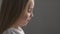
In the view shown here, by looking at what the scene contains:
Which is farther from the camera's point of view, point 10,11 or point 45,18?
point 45,18

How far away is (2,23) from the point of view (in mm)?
911

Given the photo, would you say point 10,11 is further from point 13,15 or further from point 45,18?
point 45,18

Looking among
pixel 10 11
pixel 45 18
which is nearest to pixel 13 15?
pixel 10 11

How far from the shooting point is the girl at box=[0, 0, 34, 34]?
869 mm

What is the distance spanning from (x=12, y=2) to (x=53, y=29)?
0.67 meters

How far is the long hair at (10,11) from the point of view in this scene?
87 centimetres

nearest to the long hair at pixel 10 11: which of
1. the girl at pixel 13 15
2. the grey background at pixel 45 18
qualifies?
the girl at pixel 13 15

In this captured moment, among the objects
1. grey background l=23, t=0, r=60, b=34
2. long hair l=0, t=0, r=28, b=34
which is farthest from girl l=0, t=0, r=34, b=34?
grey background l=23, t=0, r=60, b=34

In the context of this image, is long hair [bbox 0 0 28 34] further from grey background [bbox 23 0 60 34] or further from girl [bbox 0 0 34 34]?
grey background [bbox 23 0 60 34]

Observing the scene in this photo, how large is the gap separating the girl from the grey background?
523 mm

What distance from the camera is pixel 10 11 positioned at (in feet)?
2.88

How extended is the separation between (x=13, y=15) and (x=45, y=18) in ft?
1.96

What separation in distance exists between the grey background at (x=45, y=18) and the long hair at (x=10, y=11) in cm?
55

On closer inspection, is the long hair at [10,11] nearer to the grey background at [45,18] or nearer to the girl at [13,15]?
the girl at [13,15]
